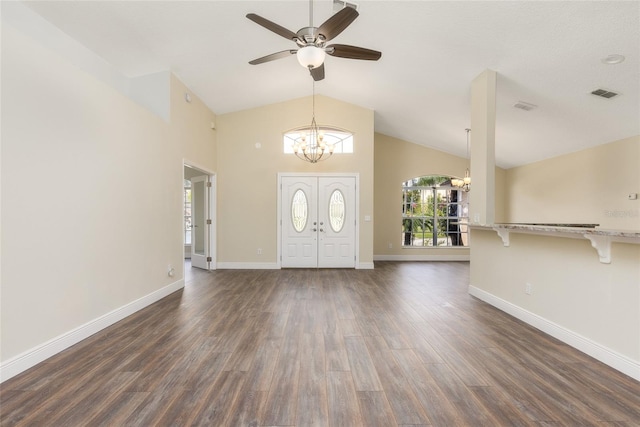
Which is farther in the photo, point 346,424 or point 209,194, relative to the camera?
point 209,194

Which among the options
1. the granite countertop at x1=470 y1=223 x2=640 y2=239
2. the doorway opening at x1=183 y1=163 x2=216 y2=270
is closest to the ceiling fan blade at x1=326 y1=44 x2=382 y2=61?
the granite countertop at x1=470 y1=223 x2=640 y2=239

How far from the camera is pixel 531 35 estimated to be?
3.28 metres

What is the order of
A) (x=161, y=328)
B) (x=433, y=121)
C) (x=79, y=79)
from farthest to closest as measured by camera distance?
(x=433, y=121) < (x=161, y=328) < (x=79, y=79)

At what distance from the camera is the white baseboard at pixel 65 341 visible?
7.31 feet

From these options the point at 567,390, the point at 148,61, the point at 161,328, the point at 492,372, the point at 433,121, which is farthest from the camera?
the point at 433,121

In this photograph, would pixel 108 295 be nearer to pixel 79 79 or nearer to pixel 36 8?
pixel 79 79

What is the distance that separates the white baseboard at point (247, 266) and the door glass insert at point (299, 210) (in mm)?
979

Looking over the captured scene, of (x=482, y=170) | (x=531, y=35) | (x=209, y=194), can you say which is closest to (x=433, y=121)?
(x=482, y=170)

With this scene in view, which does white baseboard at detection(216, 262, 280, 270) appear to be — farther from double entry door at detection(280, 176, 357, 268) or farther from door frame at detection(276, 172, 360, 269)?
double entry door at detection(280, 176, 357, 268)

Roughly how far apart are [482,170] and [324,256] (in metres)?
3.73

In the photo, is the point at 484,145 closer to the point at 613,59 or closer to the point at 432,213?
the point at 613,59

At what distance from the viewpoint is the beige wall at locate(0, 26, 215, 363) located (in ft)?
7.45

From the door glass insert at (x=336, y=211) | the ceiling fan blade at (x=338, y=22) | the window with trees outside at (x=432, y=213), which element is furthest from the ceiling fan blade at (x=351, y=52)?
the window with trees outside at (x=432, y=213)

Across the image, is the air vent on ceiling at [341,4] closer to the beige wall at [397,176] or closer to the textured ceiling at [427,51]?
the textured ceiling at [427,51]
